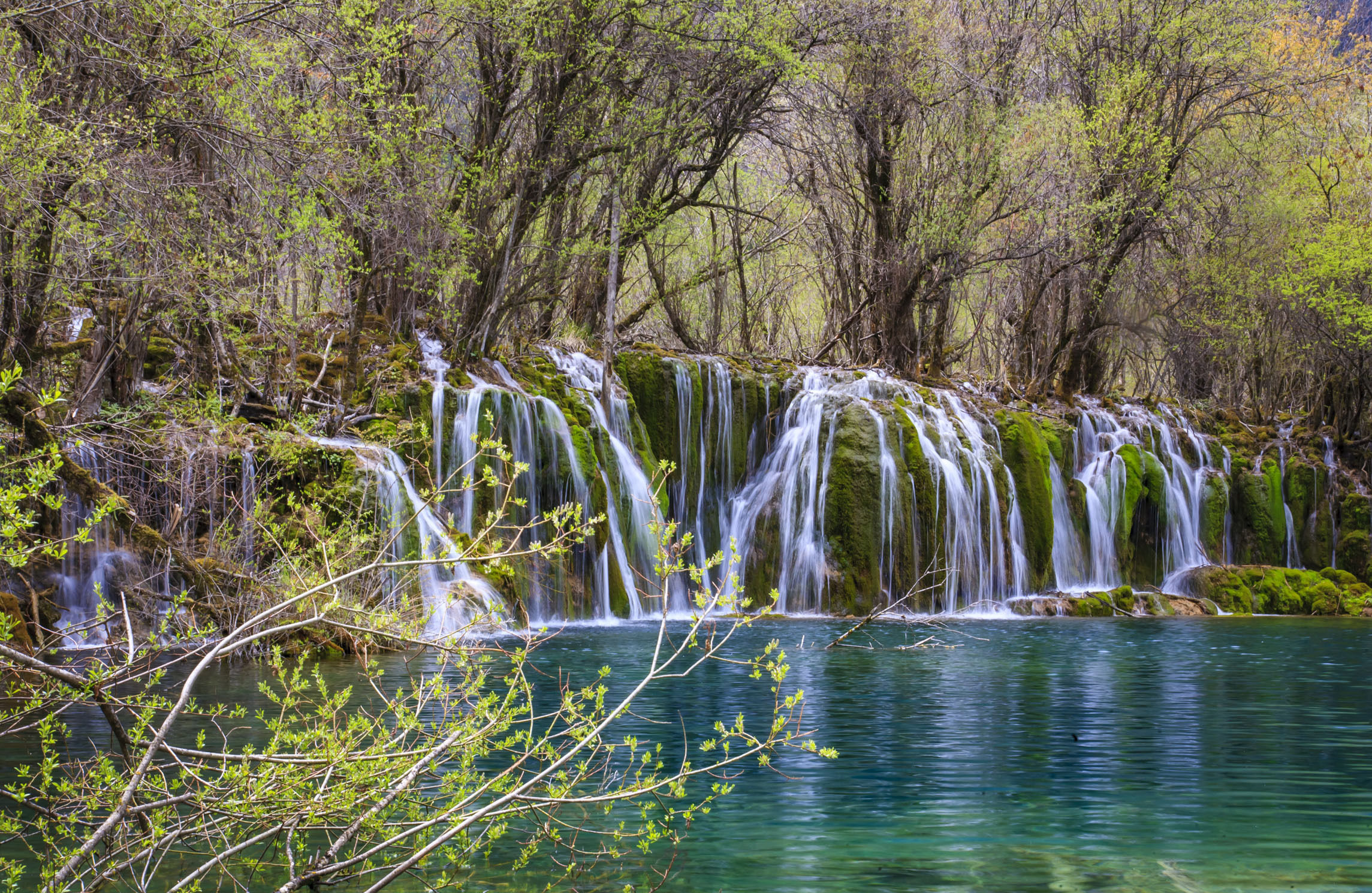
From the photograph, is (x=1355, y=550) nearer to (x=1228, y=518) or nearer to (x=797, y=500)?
(x=1228, y=518)

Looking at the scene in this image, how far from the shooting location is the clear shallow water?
5.41 meters

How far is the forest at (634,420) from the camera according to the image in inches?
207

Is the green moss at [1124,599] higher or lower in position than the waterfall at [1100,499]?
lower

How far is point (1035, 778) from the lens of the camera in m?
7.46

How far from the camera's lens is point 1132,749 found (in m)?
8.48

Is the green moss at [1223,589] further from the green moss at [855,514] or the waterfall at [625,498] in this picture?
the waterfall at [625,498]

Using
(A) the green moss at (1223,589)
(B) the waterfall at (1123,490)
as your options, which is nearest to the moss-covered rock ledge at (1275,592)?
(A) the green moss at (1223,589)

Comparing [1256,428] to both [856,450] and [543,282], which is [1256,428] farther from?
[543,282]

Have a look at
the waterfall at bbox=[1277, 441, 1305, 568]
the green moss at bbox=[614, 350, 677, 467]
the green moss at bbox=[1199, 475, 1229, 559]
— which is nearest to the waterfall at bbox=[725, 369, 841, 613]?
the green moss at bbox=[614, 350, 677, 467]

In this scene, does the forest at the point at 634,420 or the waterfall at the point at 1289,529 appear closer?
the forest at the point at 634,420

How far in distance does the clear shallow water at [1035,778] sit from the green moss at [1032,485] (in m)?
9.39

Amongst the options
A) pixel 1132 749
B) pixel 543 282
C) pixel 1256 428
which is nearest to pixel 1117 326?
pixel 1256 428

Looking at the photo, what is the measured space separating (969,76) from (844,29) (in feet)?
11.0

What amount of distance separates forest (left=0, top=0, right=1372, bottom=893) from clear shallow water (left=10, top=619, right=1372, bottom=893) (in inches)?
3.3
